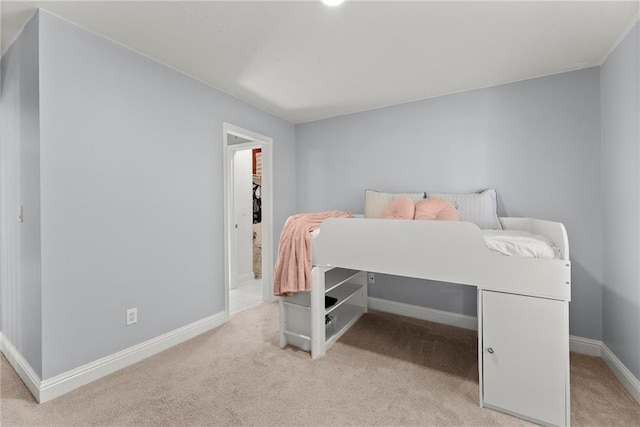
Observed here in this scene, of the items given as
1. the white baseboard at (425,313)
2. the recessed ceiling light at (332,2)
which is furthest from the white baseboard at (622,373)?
the recessed ceiling light at (332,2)

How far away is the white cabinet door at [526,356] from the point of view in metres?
1.45

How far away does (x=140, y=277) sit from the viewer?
2.09m

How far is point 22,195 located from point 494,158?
353cm

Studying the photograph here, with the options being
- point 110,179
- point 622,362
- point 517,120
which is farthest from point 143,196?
point 622,362

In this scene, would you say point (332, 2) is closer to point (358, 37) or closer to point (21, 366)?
point (358, 37)

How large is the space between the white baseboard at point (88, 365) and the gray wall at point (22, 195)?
0.07m

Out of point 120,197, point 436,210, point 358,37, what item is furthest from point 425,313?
point 120,197

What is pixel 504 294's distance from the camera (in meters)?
1.56

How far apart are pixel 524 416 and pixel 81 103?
10.3ft

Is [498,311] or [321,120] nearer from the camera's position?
[498,311]

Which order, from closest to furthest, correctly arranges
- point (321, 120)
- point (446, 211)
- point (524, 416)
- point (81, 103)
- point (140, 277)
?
point (524, 416), point (81, 103), point (140, 277), point (446, 211), point (321, 120)

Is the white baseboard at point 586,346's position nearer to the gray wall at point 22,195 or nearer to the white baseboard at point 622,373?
the white baseboard at point 622,373

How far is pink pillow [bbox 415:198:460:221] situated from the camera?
229cm

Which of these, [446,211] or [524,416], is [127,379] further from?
[446,211]
